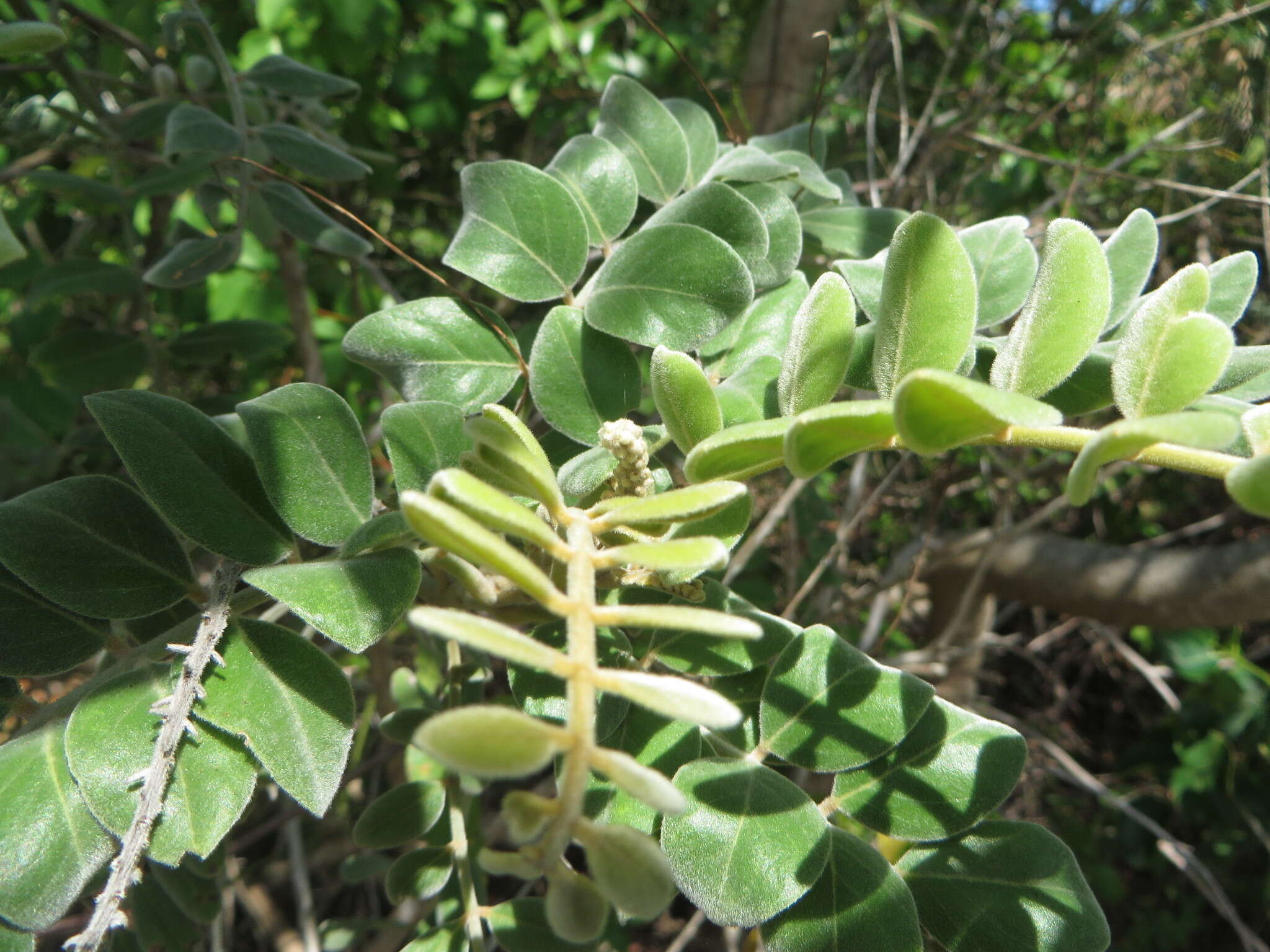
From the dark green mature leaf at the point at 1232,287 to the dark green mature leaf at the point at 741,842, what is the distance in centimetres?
39

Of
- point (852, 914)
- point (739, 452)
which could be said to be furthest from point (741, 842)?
point (739, 452)

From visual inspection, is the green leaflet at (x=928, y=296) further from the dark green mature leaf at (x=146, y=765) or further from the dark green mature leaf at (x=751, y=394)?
the dark green mature leaf at (x=146, y=765)

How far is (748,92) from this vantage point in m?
1.53

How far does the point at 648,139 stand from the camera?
0.71m

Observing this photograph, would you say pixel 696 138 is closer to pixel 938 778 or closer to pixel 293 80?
pixel 293 80

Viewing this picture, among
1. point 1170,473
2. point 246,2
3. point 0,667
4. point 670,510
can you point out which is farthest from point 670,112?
point 1170,473

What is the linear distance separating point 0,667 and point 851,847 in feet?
1.49

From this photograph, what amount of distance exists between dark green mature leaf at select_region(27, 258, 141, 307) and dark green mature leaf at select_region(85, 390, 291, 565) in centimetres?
52

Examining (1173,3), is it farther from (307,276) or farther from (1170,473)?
(307,276)

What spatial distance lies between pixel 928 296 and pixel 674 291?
0.55 feet

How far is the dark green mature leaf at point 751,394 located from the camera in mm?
499

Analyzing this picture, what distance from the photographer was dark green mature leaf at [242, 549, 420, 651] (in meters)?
0.40

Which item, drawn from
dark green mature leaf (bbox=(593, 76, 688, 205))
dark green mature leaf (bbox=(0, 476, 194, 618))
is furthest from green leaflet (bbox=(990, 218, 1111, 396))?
dark green mature leaf (bbox=(0, 476, 194, 618))

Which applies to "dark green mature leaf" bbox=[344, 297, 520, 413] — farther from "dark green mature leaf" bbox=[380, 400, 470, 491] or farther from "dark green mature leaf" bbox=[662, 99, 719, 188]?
"dark green mature leaf" bbox=[662, 99, 719, 188]
